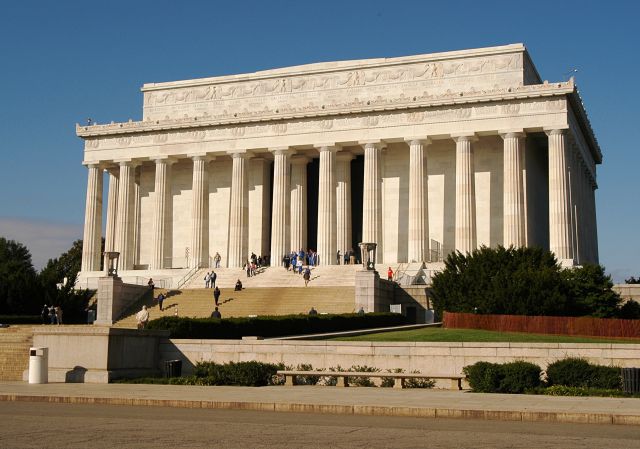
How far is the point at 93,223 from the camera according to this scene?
76062 millimetres

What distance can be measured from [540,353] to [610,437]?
1183 cm

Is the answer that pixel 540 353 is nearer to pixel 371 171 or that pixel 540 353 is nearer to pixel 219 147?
pixel 371 171

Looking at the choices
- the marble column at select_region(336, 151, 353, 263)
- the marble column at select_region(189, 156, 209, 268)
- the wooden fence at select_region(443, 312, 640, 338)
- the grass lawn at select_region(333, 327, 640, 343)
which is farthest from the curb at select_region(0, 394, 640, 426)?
the marble column at select_region(189, 156, 209, 268)

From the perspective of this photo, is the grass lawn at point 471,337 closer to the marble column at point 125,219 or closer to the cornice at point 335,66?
the cornice at point 335,66

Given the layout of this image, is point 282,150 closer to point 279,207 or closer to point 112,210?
point 279,207

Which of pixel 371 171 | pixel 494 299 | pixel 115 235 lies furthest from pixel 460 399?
pixel 115 235

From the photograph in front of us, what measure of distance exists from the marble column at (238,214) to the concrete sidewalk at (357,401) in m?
44.9

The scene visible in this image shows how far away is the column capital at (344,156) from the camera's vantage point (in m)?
72.2

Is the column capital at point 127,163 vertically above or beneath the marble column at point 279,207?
above

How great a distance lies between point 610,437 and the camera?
1631 cm

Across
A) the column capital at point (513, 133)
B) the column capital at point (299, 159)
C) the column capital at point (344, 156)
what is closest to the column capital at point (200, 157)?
the column capital at point (299, 159)

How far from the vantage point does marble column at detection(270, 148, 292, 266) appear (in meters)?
70.6

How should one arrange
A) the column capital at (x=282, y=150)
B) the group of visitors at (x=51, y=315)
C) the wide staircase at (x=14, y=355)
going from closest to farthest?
the wide staircase at (x=14, y=355)
the group of visitors at (x=51, y=315)
the column capital at (x=282, y=150)

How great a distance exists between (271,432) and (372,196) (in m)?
51.9
